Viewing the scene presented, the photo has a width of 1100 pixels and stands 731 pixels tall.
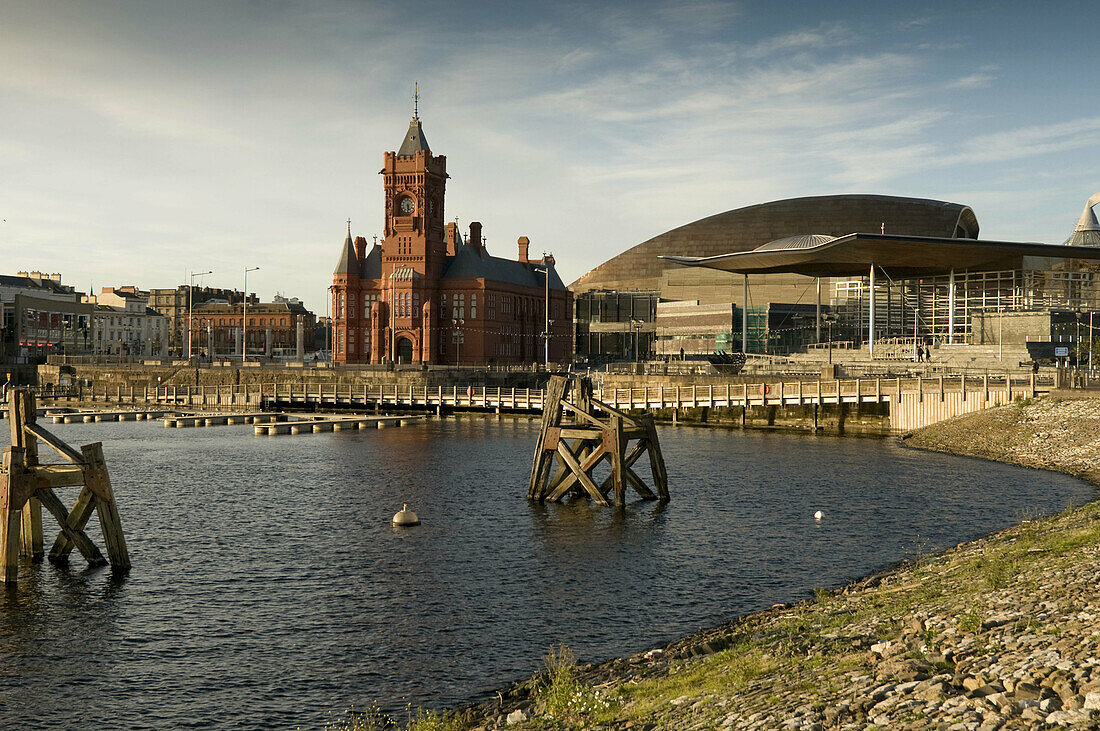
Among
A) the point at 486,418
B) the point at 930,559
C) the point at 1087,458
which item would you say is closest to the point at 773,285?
the point at 486,418

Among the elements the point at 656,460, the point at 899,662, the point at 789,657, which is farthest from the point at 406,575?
the point at 899,662

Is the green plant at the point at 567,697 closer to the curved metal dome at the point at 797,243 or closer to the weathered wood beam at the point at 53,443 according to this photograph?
the weathered wood beam at the point at 53,443

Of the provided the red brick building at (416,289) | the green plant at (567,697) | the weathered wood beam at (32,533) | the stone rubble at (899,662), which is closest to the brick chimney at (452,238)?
the red brick building at (416,289)

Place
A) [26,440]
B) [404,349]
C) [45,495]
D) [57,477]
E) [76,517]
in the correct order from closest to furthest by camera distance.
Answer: [57,477], [45,495], [76,517], [26,440], [404,349]

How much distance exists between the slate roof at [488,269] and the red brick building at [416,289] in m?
0.20

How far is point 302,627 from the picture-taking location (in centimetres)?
2272

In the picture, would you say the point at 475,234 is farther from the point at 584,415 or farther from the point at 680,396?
the point at 584,415

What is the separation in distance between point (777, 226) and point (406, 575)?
16691 cm

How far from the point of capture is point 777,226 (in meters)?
184

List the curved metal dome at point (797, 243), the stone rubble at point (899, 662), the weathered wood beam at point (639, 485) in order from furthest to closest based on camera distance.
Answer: the curved metal dome at point (797, 243)
the weathered wood beam at point (639, 485)
the stone rubble at point (899, 662)

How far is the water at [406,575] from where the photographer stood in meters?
19.1

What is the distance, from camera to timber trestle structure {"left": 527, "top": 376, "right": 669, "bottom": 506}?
39.2 m

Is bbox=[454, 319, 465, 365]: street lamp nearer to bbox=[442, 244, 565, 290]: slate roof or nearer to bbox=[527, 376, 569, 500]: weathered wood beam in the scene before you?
bbox=[442, 244, 565, 290]: slate roof

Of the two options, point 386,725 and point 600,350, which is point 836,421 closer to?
point 386,725
